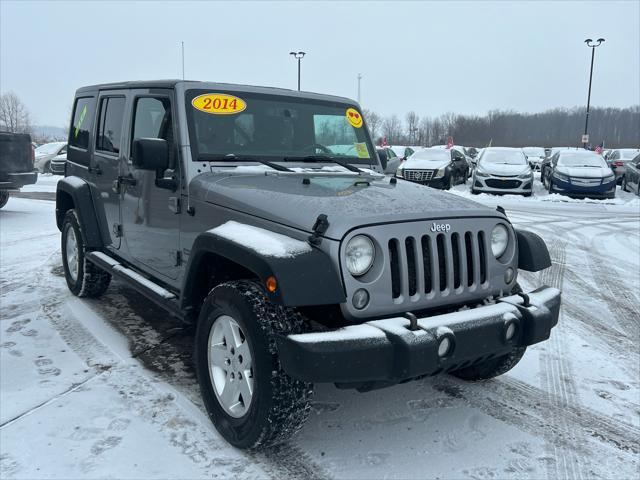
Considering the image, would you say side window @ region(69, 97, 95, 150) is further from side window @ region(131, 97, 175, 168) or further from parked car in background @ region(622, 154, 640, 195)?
parked car in background @ region(622, 154, 640, 195)

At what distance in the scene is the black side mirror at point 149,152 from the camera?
3.44 meters

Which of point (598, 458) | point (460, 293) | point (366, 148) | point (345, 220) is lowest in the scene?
point (598, 458)

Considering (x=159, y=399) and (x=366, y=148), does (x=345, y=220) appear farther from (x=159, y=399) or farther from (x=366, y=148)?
(x=366, y=148)

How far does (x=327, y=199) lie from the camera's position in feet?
9.71

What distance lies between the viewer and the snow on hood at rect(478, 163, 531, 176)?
17000 millimetres

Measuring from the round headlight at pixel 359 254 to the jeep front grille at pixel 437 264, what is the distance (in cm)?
11

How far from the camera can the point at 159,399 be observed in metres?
3.45

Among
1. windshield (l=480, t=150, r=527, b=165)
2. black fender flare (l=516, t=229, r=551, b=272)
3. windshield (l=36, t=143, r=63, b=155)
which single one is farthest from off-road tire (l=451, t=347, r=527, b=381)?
windshield (l=36, t=143, r=63, b=155)

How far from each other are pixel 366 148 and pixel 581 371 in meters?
2.37

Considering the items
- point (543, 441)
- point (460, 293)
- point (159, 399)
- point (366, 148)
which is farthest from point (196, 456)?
point (366, 148)

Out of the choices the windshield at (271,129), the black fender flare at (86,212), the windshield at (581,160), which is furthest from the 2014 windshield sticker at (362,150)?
the windshield at (581,160)

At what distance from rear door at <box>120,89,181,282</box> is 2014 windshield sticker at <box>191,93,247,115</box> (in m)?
0.19

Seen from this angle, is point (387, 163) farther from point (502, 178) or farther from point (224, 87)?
point (502, 178)

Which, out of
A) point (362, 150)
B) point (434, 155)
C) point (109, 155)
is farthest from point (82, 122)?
point (434, 155)
